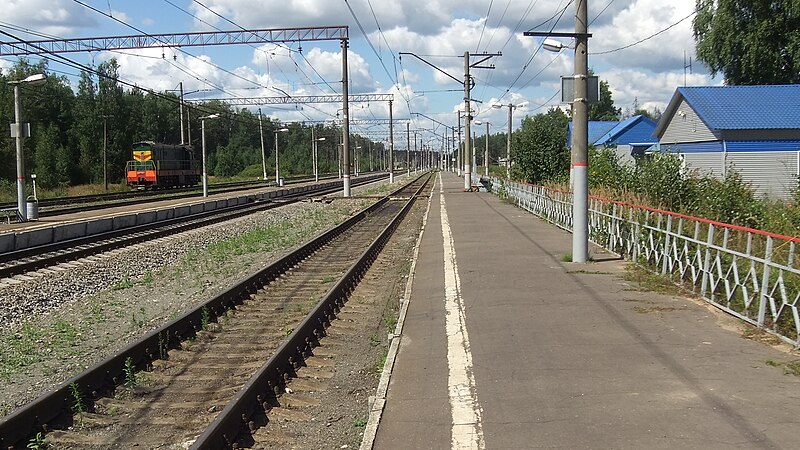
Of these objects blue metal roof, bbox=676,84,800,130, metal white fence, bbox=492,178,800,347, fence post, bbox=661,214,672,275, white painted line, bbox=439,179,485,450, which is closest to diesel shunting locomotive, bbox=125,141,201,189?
blue metal roof, bbox=676,84,800,130

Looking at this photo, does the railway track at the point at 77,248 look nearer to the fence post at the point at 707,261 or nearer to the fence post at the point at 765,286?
the fence post at the point at 707,261

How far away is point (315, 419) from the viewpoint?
6.07 metres

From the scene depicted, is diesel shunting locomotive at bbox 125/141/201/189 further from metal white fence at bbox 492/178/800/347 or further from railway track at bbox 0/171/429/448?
metal white fence at bbox 492/178/800/347

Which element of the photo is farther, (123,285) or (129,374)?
(123,285)

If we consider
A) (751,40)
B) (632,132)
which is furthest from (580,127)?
(632,132)

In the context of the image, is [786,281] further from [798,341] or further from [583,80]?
[583,80]

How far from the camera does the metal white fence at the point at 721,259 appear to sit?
7465mm

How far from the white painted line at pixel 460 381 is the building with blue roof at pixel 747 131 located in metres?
23.0

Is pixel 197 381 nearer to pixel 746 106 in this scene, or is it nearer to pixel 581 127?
pixel 581 127

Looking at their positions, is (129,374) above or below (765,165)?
below

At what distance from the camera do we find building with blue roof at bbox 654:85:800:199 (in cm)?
3092

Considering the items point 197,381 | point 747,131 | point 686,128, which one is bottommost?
point 197,381

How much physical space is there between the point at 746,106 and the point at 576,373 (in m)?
30.9

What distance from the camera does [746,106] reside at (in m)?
33.0
